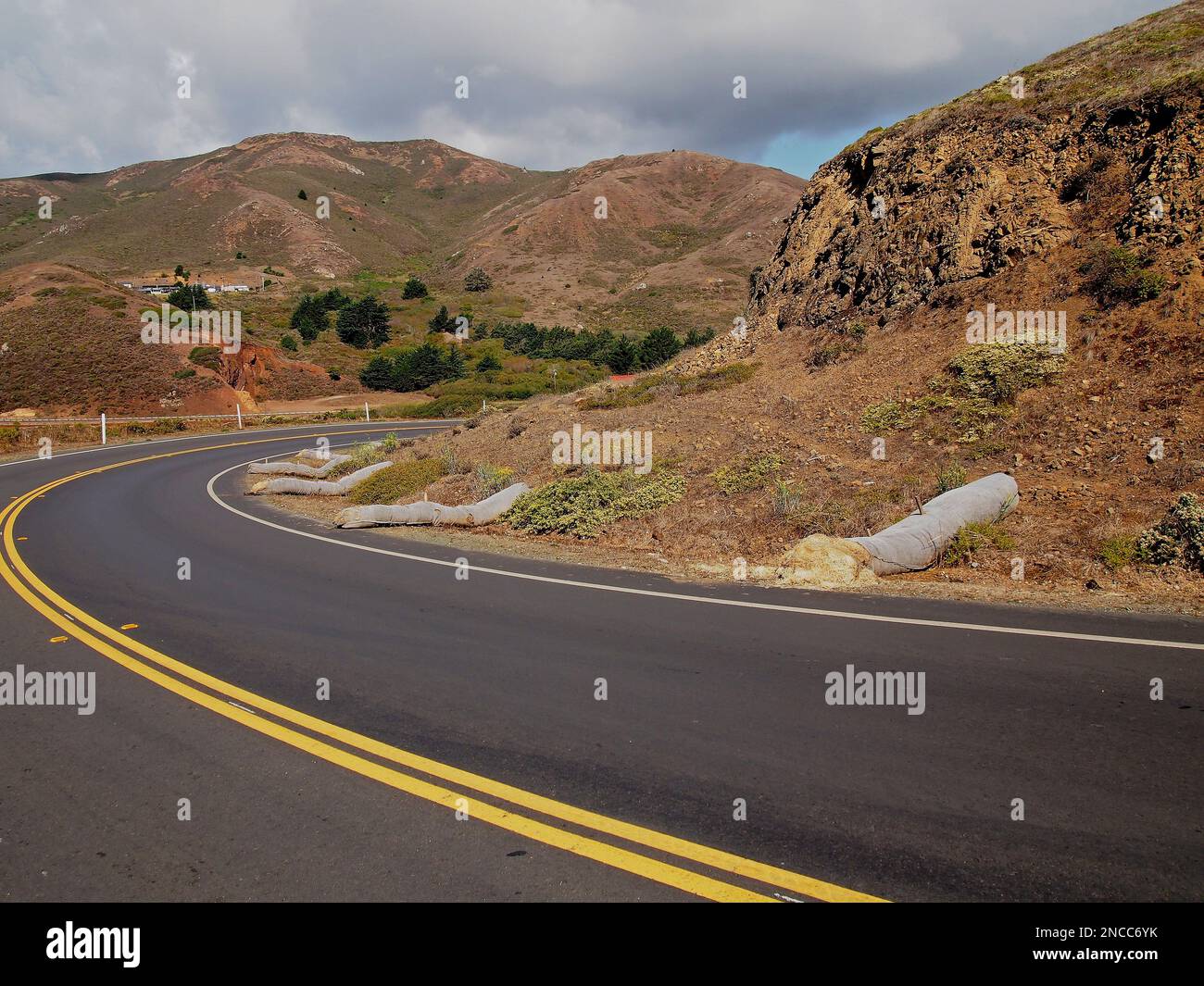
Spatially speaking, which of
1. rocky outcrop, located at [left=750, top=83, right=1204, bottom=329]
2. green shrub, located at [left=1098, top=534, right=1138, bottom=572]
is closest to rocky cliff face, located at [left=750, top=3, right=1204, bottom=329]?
rocky outcrop, located at [left=750, top=83, right=1204, bottom=329]

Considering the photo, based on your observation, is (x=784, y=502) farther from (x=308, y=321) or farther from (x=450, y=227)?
(x=450, y=227)

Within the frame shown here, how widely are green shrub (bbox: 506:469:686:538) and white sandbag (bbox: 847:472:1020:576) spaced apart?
415 centimetres

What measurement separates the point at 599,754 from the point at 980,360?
1278 cm

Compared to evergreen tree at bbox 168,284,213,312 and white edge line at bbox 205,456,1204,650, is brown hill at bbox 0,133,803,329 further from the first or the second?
white edge line at bbox 205,456,1204,650

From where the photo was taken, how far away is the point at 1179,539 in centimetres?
819

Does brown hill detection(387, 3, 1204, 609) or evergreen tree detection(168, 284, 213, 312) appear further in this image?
evergreen tree detection(168, 284, 213, 312)

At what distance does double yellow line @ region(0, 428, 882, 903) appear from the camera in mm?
3238

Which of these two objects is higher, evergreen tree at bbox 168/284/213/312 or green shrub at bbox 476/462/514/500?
evergreen tree at bbox 168/284/213/312

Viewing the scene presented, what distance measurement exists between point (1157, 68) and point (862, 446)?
11684 millimetres

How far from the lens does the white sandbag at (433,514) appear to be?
13688 millimetres

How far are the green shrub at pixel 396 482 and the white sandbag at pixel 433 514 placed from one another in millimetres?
2128
